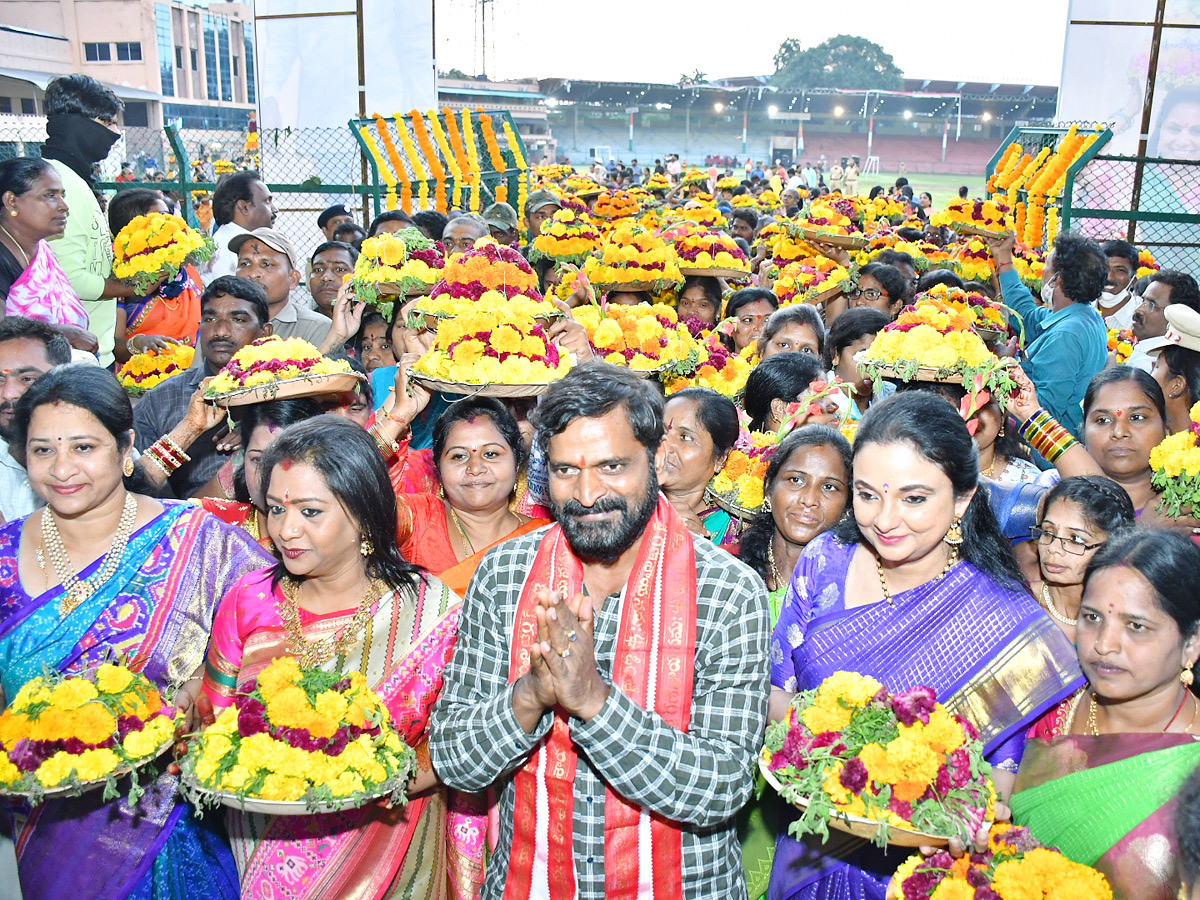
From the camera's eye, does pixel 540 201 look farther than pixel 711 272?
Yes

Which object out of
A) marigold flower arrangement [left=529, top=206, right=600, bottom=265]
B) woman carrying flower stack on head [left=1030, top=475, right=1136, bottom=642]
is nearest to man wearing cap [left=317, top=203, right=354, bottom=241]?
marigold flower arrangement [left=529, top=206, right=600, bottom=265]

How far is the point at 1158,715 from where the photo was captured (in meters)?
2.96

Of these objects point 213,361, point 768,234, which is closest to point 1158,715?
point 213,361

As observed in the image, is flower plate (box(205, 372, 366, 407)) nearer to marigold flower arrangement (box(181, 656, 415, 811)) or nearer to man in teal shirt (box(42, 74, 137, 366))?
marigold flower arrangement (box(181, 656, 415, 811))

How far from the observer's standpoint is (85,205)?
281 inches

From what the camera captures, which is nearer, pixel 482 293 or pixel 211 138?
pixel 482 293

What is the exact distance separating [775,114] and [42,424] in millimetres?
83821

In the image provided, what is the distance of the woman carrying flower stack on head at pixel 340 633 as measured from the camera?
321 centimetres

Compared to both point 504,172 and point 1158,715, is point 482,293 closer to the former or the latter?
point 1158,715

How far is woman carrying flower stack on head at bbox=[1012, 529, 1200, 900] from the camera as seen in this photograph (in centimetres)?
269

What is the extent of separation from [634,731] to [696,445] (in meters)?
2.38

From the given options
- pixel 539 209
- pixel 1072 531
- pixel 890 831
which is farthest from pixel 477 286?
pixel 539 209

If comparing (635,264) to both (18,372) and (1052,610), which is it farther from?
(1052,610)

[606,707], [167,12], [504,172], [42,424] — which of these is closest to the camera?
[606,707]
